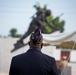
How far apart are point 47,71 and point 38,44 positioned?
33 cm

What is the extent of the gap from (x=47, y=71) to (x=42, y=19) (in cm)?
1786

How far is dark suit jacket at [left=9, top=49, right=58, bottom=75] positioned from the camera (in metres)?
4.21

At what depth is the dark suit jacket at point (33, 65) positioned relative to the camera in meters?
4.21

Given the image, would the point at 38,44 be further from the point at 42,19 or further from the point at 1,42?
the point at 1,42

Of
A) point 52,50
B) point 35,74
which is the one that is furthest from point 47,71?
point 52,50

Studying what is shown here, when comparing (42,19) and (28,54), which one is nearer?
(28,54)

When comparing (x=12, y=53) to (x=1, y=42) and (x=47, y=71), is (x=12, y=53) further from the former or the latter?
(x=47, y=71)

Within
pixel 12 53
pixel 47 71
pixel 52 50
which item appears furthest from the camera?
pixel 12 53

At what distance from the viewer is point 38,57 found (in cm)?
427

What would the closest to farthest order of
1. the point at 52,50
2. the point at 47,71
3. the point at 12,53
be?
the point at 47,71, the point at 52,50, the point at 12,53

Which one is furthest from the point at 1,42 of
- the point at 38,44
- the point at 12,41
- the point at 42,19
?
the point at 38,44

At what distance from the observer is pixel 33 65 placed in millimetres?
4238

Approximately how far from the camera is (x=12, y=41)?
1017 inches

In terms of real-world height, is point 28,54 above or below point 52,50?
above
